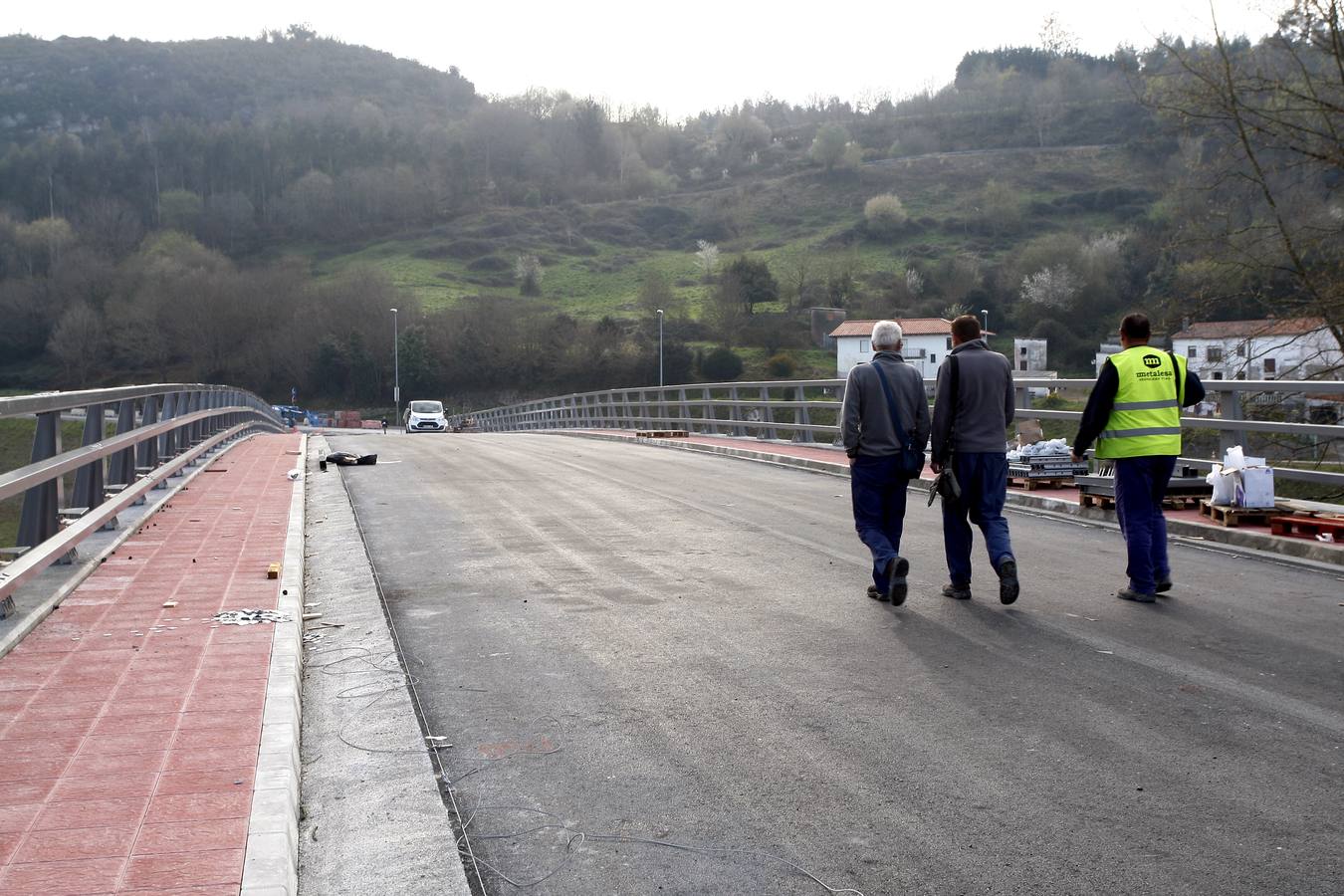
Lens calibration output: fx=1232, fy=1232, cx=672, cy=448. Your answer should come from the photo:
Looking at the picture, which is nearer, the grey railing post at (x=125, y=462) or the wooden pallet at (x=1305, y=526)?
the wooden pallet at (x=1305, y=526)

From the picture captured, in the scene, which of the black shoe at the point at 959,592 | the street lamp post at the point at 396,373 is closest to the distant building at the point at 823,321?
the street lamp post at the point at 396,373

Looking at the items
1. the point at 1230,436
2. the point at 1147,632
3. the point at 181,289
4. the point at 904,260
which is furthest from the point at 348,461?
the point at 904,260

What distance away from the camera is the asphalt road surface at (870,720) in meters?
3.79

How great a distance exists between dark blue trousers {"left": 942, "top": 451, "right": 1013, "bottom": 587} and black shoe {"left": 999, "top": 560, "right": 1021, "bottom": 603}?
42cm

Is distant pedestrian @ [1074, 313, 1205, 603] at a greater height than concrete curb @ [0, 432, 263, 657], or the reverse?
distant pedestrian @ [1074, 313, 1205, 603]

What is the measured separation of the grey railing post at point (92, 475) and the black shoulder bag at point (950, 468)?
5.59 meters

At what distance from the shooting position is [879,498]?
8156 mm

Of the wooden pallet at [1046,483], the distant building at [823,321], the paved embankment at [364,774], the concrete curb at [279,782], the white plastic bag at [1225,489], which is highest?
the distant building at [823,321]

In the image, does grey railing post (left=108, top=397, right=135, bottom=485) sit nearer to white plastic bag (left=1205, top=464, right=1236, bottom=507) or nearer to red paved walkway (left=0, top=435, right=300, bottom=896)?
red paved walkway (left=0, top=435, right=300, bottom=896)

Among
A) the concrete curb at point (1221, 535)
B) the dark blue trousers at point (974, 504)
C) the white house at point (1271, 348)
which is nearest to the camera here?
the dark blue trousers at point (974, 504)

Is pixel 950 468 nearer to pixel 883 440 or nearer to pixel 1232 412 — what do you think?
pixel 883 440

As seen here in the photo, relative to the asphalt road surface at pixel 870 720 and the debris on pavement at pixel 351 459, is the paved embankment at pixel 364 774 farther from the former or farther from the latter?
the debris on pavement at pixel 351 459

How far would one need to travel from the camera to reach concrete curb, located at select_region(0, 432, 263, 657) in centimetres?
597

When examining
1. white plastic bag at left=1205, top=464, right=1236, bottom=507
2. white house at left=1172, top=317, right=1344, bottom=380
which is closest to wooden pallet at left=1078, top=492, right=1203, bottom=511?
white plastic bag at left=1205, top=464, right=1236, bottom=507
